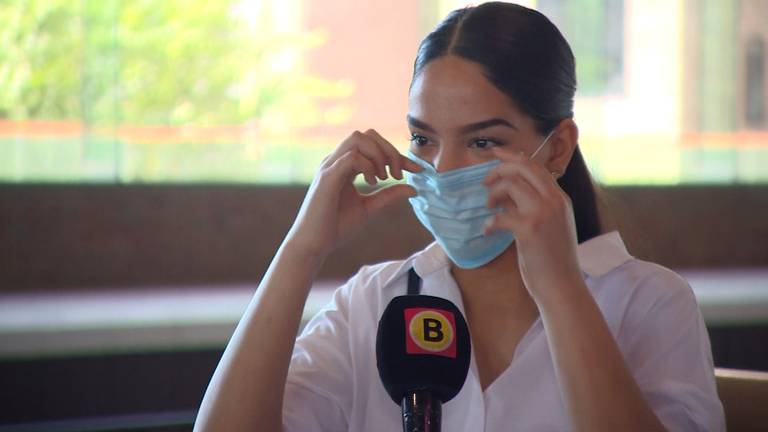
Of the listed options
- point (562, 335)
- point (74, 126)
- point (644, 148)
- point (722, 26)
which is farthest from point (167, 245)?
point (562, 335)

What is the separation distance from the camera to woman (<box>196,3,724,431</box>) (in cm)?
137

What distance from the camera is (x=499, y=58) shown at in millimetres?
1621

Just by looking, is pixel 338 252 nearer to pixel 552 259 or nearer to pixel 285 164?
pixel 285 164

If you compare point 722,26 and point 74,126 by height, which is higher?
point 722,26

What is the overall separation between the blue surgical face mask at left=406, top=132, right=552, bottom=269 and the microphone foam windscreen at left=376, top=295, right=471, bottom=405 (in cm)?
32

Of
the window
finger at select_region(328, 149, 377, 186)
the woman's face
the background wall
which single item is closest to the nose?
the woman's face

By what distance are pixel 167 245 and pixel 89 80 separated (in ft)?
3.08

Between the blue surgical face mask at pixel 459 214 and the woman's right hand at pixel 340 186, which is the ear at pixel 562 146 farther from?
the woman's right hand at pixel 340 186

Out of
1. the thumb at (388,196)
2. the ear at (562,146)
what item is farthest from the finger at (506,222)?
the ear at (562,146)

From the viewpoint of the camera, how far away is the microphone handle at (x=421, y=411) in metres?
1.19

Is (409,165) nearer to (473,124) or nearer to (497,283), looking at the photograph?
(473,124)

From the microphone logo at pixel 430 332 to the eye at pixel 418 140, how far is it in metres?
0.38

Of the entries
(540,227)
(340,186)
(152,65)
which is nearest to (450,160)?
(340,186)

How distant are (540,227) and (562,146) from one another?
398mm
